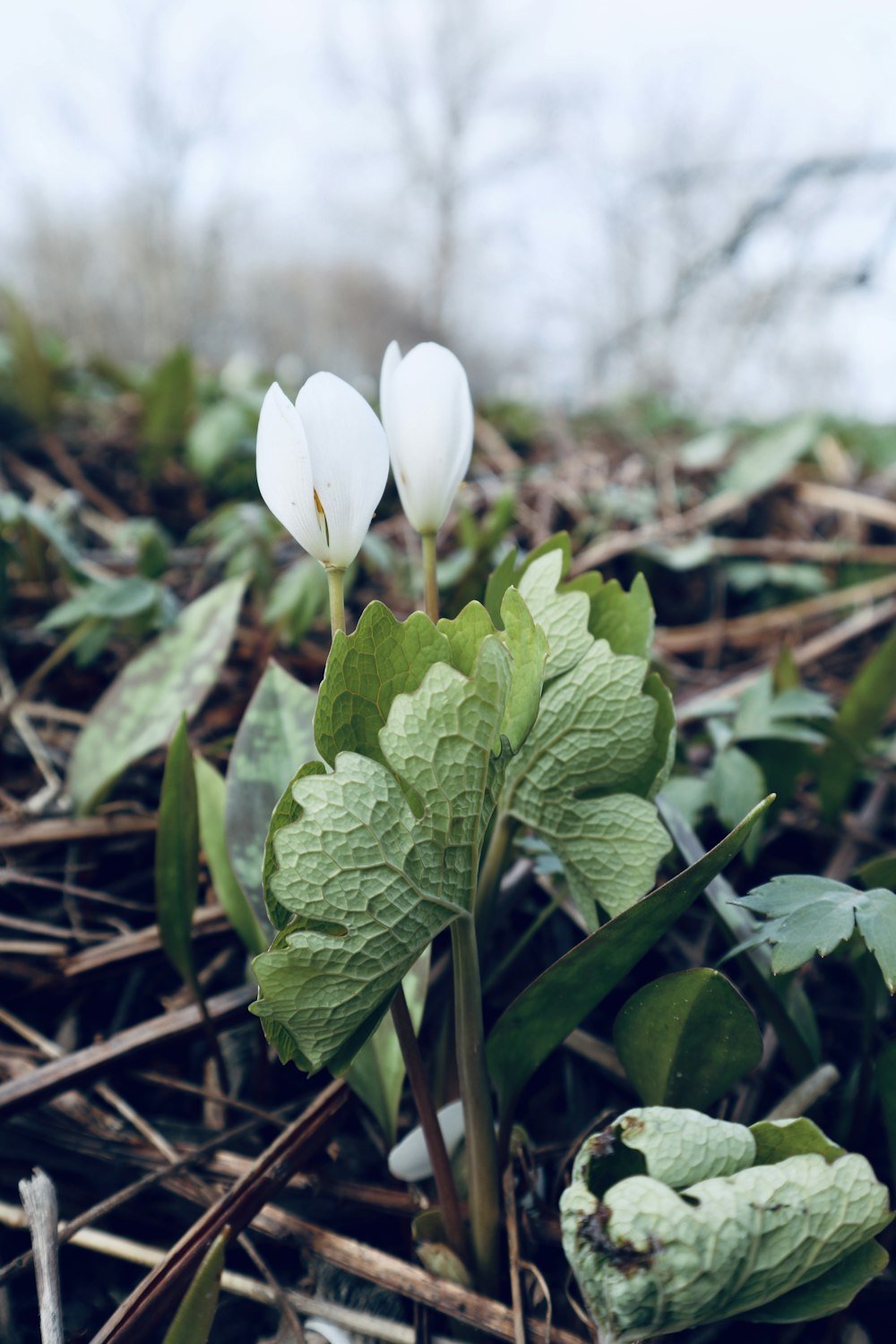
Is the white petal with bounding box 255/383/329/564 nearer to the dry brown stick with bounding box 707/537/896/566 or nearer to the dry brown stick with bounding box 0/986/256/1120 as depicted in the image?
the dry brown stick with bounding box 0/986/256/1120

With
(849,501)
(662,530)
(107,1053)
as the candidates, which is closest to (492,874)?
(107,1053)

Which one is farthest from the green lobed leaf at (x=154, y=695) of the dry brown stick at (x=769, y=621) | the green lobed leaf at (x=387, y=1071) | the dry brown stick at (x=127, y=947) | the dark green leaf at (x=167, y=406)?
the dark green leaf at (x=167, y=406)

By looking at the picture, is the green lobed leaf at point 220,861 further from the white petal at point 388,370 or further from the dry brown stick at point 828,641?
the dry brown stick at point 828,641

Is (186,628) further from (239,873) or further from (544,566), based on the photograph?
Answer: (544,566)

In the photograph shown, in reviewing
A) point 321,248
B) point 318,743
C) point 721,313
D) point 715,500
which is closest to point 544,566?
point 318,743

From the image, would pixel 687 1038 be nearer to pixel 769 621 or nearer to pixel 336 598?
pixel 336 598

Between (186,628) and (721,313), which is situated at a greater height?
(186,628)
